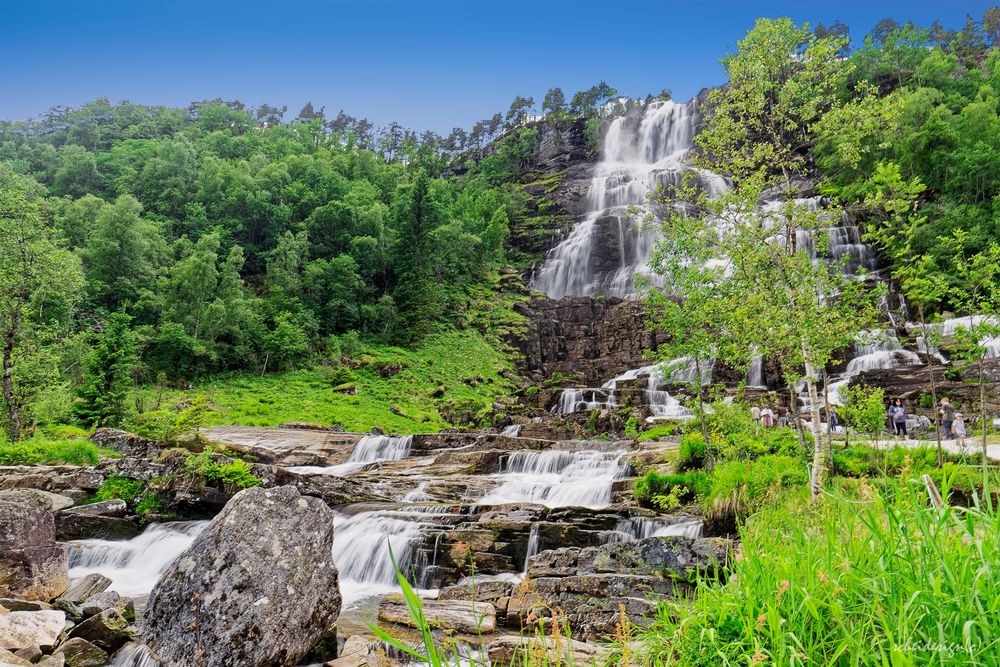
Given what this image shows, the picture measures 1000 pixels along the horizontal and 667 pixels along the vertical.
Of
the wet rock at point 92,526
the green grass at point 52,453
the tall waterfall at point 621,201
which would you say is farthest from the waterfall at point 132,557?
the tall waterfall at point 621,201

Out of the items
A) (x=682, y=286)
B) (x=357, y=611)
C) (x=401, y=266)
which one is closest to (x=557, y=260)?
(x=401, y=266)

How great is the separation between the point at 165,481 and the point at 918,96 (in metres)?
54.7

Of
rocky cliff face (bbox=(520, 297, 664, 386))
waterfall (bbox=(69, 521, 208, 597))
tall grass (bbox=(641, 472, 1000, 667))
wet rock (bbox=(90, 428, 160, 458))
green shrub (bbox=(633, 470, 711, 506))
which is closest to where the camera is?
tall grass (bbox=(641, 472, 1000, 667))

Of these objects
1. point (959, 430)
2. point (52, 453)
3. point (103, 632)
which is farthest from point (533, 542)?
point (52, 453)

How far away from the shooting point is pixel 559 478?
1892cm

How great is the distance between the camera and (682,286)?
1540 cm

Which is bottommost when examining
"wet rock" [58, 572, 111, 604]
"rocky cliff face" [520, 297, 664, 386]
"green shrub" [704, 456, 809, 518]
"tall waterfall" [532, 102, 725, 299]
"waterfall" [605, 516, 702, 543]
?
"wet rock" [58, 572, 111, 604]

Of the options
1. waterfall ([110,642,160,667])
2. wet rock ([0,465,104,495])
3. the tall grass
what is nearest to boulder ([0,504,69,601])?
waterfall ([110,642,160,667])

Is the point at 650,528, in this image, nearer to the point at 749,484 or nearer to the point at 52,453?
the point at 749,484

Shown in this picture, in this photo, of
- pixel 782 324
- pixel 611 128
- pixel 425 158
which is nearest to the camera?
pixel 782 324

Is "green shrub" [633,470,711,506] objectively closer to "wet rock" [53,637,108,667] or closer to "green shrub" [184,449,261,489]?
"green shrub" [184,449,261,489]

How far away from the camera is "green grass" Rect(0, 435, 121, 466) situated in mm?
17188

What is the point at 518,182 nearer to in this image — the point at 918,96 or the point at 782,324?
the point at 918,96

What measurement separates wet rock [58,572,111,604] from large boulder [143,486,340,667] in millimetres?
4009
